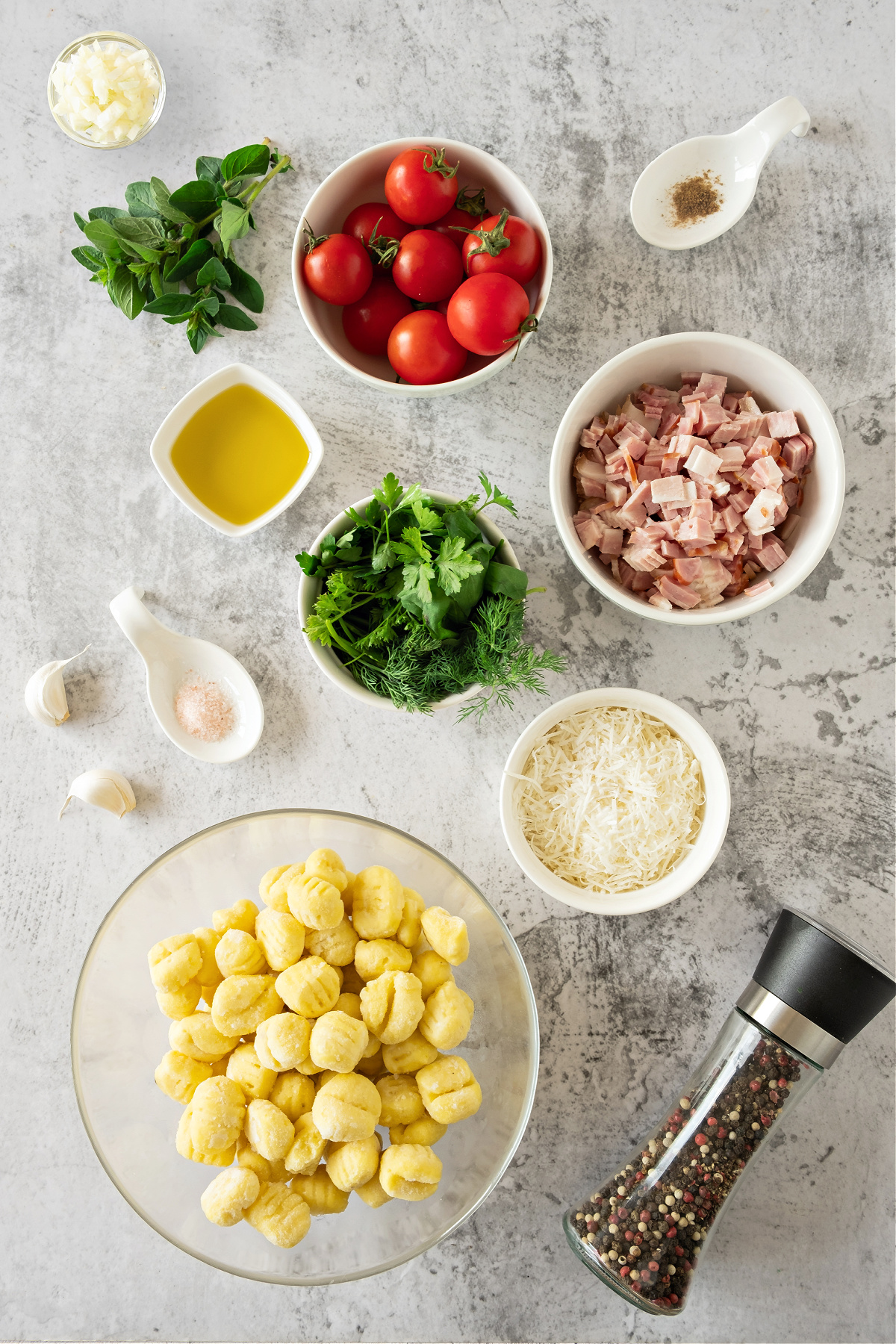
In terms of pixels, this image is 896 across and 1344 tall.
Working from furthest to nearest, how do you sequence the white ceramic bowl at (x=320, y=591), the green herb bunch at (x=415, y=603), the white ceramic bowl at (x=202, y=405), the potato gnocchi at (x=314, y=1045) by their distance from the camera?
the white ceramic bowl at (x=202, y=405) < the white ceramic bowl at (x=320, y=591) < the green herb bunch at (x=415, y=603) < the potato gnocchi at (x=314, y=1045)

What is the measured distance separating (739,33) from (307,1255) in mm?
2277

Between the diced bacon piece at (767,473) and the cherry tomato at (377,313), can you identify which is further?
the cherry tomato at (377,313)

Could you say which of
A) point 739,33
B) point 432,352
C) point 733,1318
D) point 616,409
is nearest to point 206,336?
point 432,352

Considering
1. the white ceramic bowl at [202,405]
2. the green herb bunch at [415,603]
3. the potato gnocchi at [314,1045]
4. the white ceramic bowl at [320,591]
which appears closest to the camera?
the potato gnocchi at [314,1045]

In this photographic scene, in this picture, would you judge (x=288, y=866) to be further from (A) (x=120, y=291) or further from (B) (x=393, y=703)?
(A) (x=120, y=291)

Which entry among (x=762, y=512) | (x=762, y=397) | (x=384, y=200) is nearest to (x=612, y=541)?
(x=762, y=512)

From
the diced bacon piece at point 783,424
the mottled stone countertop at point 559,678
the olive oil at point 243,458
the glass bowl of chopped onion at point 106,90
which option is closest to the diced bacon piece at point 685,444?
the diced bacon piece at point 783,424

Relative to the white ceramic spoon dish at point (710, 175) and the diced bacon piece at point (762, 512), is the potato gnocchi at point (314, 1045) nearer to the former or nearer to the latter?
the diced bacon piece at point (762, 512)

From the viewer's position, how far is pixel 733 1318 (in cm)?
148

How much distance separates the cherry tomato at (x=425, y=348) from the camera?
1.38 meters

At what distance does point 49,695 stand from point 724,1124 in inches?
55.8

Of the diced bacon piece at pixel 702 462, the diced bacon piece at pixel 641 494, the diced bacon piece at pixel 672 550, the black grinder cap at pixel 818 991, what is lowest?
the black grinder cap at pixel 818 991

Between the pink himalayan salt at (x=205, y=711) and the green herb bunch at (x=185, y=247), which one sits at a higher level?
the green herb bunch at (x=185, y=247)

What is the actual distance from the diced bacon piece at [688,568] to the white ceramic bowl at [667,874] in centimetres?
21
